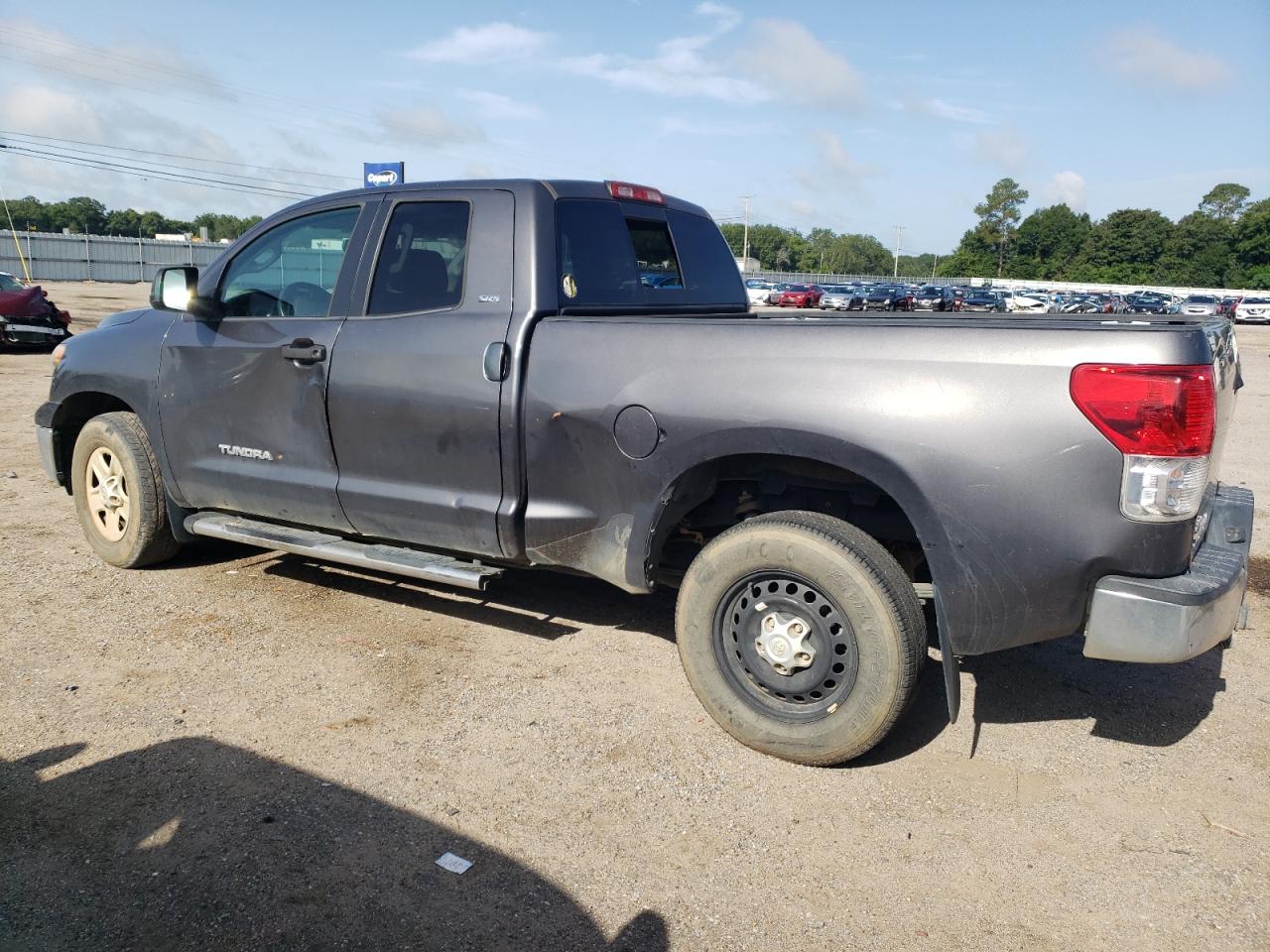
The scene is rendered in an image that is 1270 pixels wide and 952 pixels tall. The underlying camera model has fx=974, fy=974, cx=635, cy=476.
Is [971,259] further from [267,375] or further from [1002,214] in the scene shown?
[267,375]

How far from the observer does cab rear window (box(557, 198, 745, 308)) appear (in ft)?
14.0

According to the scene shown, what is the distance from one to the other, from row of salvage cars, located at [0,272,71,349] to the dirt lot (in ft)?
47.2

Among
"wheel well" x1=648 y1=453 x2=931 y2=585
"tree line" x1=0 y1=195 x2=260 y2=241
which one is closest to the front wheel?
"wheel well" x1=648 y1=453 x2=931 y2=585

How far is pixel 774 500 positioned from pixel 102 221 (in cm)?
10966

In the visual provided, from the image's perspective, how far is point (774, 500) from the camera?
388 cm

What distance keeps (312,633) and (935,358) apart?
3.18 m

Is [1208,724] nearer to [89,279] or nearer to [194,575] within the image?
[194,575]

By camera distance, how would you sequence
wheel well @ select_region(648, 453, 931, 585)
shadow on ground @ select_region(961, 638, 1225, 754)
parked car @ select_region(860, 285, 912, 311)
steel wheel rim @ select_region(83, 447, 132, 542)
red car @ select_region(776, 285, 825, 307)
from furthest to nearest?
red car @ select_region(776, 285, 825, 307) → parked car @ select_region(860, 285, 912, 311) → steel wheel rim @ select_region(83, 447, 132, 542) → shadow on ground @ select_region(961, 638, 1225, 754) → wheel well @ select_region(648, 453, 931, 585)

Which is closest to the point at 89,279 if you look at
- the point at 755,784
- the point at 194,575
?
the point at 194,575

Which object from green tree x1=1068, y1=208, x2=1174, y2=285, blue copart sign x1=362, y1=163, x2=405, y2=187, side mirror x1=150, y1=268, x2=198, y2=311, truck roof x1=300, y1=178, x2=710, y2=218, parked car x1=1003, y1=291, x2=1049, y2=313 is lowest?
parked car x1=1003, y1=291, x2=1049, y2=313

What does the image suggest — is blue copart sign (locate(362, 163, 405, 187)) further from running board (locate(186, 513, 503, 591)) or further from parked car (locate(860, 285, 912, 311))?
parked car (locate(860, 285, 912, 311))

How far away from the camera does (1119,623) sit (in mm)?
2926

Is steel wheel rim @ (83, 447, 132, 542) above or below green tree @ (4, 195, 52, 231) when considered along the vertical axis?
below

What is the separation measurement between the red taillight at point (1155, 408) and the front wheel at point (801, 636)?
848mm
